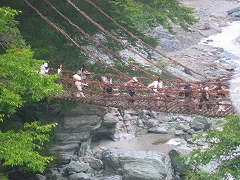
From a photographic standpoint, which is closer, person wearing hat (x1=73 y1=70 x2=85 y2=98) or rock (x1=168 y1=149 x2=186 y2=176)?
person wearing hat (x1=73 y1=70 x2=85 y2=98)

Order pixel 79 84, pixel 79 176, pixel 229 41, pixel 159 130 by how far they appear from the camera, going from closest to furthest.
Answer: pixel 79 84 < pixel 79 176 < pixel 159 130 < pixel 229 41

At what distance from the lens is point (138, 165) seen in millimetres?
9219

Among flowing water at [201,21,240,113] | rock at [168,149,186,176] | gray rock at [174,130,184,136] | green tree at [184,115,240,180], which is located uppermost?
green tree at [184,115,240,180]

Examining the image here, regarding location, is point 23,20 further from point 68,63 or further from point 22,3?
point 68,63

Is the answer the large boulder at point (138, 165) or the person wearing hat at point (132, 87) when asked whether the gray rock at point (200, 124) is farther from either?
the person wearing hat at point (132, 87)

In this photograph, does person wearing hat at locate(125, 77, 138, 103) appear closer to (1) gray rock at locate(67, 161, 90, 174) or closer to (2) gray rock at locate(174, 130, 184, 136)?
(1) gray rock at locate(67, 161, 90, 174)

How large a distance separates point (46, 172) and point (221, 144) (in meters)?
4.36

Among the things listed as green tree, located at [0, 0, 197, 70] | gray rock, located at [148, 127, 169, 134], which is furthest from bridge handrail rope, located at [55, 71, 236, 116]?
gray rock, located at [148, 127, 169, 134]

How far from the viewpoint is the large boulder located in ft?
29.6

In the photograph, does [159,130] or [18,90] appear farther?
[159,130]

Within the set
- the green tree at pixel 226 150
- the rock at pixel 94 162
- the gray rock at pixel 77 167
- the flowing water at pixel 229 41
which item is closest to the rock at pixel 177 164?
the rock at pixel 94 162

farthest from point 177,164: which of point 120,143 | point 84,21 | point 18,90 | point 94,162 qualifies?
point 18,90

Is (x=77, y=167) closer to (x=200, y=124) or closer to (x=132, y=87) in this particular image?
(x=132, y=87)

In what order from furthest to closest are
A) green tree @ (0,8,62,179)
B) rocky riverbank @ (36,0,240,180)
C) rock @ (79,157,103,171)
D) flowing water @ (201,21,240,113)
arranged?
flowing water @ (201,21,240,113), rock @ (79,157,103,171), rocky riverbank @ (36,0,240,180), green tree @ (0,8,62,179)
